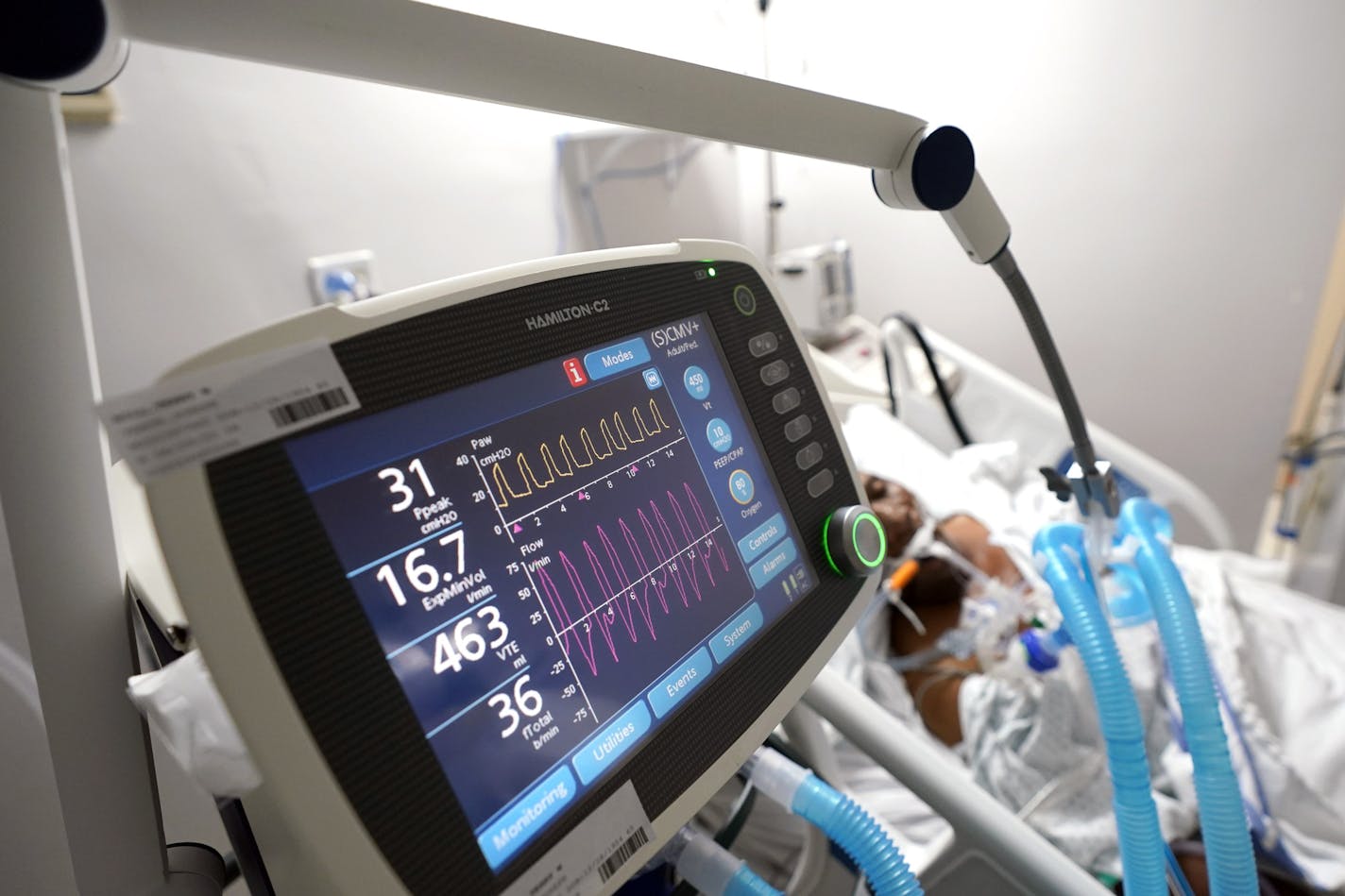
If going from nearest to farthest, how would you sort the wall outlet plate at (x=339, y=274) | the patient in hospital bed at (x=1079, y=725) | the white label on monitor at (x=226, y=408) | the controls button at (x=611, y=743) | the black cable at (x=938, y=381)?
1. the white label on monitor at (x=226, y=408)
2. the controls button at (x=611, y=743)
3. the patient in hospital bed at (x=1079, y=725)
4. the wall outlet plate at (x=339, y=274)
5. the black cable at (x=938, y=381)

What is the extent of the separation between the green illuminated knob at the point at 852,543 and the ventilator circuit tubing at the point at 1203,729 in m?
0.35

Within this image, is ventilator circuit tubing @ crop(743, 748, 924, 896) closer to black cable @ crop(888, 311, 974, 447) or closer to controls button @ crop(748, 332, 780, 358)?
controls button @ crop(748, 332, 780, 358)

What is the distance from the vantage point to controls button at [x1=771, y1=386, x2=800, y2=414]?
→ 1.85 ft

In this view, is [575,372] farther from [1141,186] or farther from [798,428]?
[1141,186]

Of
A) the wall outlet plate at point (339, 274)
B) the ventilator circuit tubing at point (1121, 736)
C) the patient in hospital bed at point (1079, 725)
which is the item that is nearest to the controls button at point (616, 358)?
the ventilator circuit tubing at point (1121, 736)

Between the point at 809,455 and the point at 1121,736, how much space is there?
0.37m

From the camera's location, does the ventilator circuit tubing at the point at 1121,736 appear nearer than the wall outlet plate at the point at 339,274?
Yes

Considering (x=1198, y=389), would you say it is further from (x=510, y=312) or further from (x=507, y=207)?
(x=510, y=312)

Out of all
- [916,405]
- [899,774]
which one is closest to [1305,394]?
[916,405]

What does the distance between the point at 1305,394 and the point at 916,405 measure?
130cm

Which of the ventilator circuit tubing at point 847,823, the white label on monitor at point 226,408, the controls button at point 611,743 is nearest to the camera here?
the white label on monitor at point 226,408

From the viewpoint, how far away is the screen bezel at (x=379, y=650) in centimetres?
30

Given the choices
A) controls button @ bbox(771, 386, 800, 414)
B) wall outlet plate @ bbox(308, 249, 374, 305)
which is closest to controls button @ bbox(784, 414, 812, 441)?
controls button @ bbox(771, 386, 800, 414)

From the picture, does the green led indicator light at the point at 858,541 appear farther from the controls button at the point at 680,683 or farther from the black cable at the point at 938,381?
the black cable at the point at 938,381
